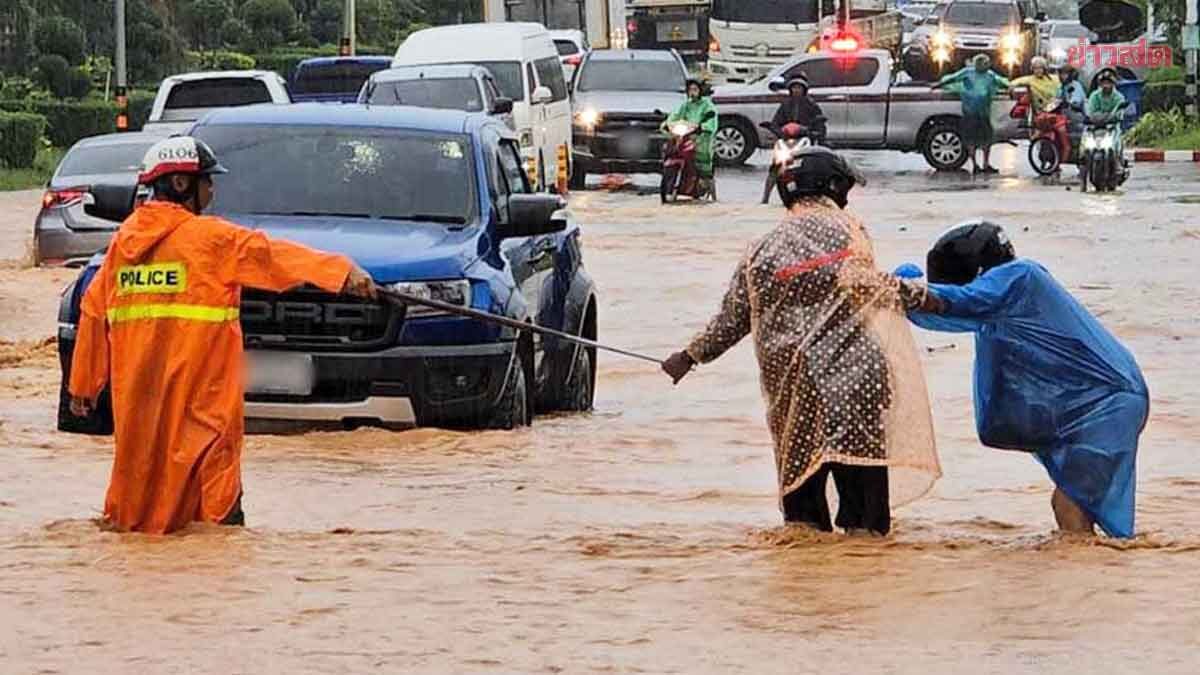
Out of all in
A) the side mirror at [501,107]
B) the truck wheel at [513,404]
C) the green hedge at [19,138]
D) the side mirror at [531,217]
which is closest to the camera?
the truck wheel at [513,404]

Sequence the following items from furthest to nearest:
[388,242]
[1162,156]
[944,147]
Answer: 1. [1162,156]
2. [944,147]
3. [388,242]

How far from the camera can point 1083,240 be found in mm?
23859

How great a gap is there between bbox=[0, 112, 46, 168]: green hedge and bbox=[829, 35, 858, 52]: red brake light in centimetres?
1192

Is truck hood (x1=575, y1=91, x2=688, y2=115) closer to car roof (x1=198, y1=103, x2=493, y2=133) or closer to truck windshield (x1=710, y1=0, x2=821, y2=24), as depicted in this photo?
truck windshield (x1=710, y1=0, x2=821, y2=24)

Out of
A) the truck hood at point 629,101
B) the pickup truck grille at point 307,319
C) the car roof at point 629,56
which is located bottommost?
the truck hood at point 629,101

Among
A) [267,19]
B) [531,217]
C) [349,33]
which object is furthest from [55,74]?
[531,217]

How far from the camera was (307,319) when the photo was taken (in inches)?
415

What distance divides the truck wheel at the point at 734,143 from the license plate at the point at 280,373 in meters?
25.9

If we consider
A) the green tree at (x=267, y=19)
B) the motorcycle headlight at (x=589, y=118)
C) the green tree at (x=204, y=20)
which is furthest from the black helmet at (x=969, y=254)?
the green tree at (x=267, y=19)

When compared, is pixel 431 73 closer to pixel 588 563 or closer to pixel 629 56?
pixel 629 56

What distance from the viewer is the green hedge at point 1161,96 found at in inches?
1849

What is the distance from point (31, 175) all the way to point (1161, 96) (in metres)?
21.5

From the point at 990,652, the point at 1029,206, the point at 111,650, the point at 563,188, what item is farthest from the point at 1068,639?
the point at 563,188

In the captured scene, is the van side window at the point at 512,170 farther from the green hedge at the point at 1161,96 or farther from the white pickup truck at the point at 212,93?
the green hedge at the point at 1161,96
